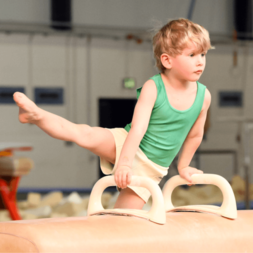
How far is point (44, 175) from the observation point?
3.43 metres

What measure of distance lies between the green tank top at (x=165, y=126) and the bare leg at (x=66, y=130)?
9cm

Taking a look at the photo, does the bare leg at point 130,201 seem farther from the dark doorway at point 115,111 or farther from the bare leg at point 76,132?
the dark doorway at point 115,111

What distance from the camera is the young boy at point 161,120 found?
88 centimetres

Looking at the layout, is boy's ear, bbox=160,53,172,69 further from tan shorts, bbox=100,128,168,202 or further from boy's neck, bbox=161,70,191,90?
tan shorts, bbox=100,128,168,202

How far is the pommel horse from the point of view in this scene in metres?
0.67

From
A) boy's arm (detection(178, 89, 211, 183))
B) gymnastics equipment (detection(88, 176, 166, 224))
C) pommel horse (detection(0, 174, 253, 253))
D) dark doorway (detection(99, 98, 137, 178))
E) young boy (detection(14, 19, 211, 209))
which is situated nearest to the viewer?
pommel horse (detection(0, 174, 253, 253))

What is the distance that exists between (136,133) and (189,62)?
202 millimetres

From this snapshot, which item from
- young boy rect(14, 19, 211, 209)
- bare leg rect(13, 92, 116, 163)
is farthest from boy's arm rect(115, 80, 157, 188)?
bare leg rect(13, 92, 116, 163)

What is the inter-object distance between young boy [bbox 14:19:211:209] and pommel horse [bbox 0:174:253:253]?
0.10 metres

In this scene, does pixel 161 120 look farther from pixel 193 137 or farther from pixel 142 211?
pixel 142 211

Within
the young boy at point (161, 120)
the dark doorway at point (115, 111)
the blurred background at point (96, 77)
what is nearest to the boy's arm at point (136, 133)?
the young boy at point (161, 120)

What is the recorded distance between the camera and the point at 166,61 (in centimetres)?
95

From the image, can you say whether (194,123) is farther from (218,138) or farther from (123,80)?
(218,138)

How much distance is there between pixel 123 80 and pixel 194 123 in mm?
2480
